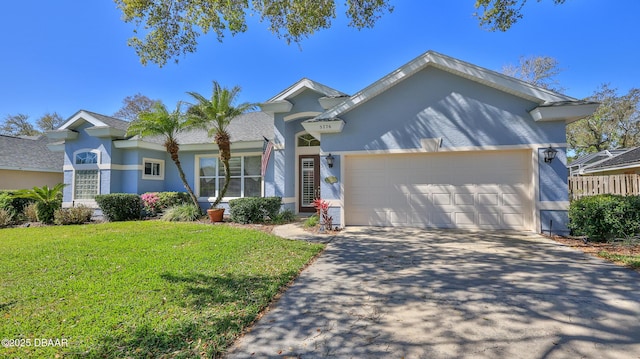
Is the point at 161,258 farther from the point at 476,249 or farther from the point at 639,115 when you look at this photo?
the point at 639,115

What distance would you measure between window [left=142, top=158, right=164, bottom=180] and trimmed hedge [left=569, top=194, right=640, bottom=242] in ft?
54.7

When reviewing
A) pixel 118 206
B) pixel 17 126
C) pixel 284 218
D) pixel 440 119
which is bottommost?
pixel 284 218

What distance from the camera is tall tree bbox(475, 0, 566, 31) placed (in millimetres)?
7711

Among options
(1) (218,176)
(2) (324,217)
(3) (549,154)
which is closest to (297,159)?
(1) (218,176)

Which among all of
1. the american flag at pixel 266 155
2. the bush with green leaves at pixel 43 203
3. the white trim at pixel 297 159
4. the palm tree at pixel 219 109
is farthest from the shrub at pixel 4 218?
the white trim at pixel 297 159

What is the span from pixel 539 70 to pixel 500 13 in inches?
920

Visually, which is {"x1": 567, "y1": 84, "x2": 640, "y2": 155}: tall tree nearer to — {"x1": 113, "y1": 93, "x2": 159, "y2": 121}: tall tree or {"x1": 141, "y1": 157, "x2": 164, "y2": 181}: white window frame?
{"x1": 141, "y1": 157, "x2": 164, "y2": 181}: white window frame

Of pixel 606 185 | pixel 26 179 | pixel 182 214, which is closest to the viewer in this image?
pixel 182 214

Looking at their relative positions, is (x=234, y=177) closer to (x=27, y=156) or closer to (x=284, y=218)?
(x=284, y=218)

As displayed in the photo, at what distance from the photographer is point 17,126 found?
35.0m

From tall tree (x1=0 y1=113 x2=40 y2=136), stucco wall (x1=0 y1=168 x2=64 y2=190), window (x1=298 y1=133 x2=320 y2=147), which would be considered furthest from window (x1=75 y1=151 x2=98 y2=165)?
tall tree (x1=0 y1=113 x2=40 y2=136)

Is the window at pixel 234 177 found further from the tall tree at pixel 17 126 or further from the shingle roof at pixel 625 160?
the tall tree at pixel 17 126

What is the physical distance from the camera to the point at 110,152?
540 inches

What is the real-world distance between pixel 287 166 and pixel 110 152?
854cm
